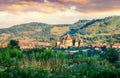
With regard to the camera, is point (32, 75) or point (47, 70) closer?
point (32, 75)

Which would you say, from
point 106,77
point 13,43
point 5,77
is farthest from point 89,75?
point 13,43

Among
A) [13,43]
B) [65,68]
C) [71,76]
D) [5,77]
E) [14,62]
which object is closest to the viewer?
[5,77]

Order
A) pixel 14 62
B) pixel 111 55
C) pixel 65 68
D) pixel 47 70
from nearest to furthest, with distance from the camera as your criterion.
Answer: pixel 47 70, pixel 65 68, pixel 14 62, pixel 111 55

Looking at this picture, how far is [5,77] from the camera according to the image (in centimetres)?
1184

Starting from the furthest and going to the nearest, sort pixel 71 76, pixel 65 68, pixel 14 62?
pixel 14 62, pixel 65 68, pixel 71 76

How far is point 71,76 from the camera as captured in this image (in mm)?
12727

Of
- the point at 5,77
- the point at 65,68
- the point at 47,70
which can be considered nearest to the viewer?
the point at 5,77

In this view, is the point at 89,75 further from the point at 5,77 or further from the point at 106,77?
the point at 5,77

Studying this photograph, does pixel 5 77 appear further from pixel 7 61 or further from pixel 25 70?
pixel 7 61

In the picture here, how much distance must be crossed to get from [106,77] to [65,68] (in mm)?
2091

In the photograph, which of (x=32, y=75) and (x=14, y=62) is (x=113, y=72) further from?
(x=14, y=62)

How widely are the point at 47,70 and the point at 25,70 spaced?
1140 mm

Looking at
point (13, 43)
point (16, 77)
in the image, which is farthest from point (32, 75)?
point (13, 43)

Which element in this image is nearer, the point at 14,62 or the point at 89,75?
the point at 89,75
